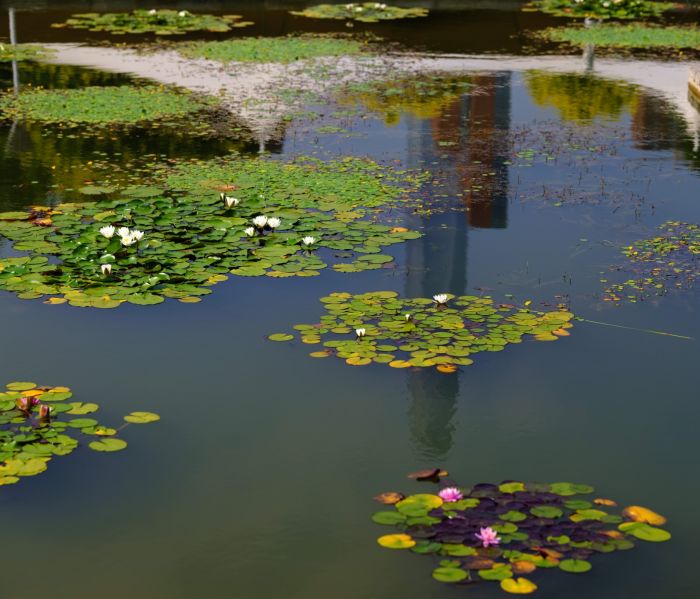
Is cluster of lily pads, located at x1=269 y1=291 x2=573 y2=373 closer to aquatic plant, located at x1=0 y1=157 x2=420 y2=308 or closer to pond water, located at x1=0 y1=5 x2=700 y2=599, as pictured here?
pond water, located at x1=0 y1=5 x2=700 y2=599

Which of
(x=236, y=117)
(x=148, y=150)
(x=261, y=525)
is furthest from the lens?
(x=236, y=117)

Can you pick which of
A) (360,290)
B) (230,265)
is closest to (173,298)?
(230,265)

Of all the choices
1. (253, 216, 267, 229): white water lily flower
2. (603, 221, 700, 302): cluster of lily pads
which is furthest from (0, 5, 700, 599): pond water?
(253, 216, 267, 229): white water lily flower

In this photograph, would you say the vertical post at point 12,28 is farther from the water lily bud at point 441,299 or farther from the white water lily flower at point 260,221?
the water lily bud at point 441,299

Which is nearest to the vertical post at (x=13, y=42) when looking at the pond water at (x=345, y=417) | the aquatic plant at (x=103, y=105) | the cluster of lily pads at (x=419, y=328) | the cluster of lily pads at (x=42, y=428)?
the aquatic plant at (x=103, y=105)

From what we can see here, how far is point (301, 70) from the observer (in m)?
15.0

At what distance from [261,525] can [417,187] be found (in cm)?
520

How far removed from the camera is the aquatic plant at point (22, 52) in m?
15.8

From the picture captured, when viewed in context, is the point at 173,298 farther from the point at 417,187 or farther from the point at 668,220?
the point at 668,220

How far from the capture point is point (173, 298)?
7066mm

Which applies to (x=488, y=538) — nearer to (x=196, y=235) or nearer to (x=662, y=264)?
(x=662, y=264)

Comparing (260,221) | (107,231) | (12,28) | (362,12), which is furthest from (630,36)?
(107,231)

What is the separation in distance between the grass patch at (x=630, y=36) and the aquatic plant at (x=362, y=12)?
9.81 feet

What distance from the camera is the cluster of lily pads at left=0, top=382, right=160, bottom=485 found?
4996 millimetres
